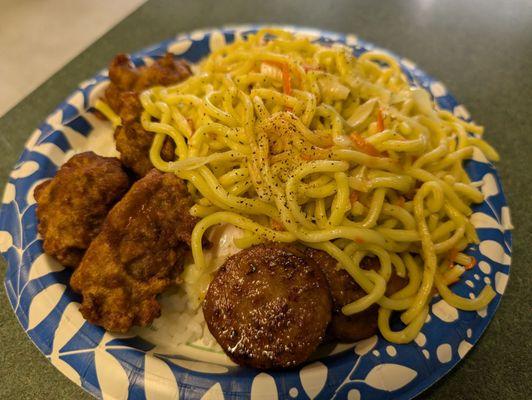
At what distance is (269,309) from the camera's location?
2.17 meters

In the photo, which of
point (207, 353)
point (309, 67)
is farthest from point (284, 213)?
point (309, 67)

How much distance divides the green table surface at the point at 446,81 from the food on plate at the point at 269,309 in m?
0.93

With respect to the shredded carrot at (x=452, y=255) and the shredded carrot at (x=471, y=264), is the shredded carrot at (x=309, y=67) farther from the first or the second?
the shredded carrot at (x=471, y=264)

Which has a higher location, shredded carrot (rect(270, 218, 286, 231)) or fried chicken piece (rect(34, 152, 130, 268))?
fried chicken piece (rect(34, 152, 130, 268))

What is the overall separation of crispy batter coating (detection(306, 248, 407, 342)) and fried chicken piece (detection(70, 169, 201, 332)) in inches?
36.6

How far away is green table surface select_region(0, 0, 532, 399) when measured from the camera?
245 centimetres

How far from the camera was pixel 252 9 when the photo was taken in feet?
18.6

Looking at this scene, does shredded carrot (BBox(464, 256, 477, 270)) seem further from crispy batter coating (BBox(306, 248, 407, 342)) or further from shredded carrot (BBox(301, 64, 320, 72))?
shredded carrot (BBox(301, 64, 320, 72))

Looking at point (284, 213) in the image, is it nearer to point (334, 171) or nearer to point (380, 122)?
point (334, 171)

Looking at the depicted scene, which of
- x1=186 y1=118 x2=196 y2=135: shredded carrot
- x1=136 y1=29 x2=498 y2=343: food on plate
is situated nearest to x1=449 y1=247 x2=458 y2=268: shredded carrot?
x1=136 y1=29 x2=498 y2=343: food on plate

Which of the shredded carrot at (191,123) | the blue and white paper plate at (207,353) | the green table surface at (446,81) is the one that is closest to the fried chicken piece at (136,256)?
the blue and white paper plate at (207,353)

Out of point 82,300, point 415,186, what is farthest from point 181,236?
point 415,186

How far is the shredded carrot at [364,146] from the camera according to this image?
2701 mm

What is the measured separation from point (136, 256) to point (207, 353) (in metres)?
0.77
